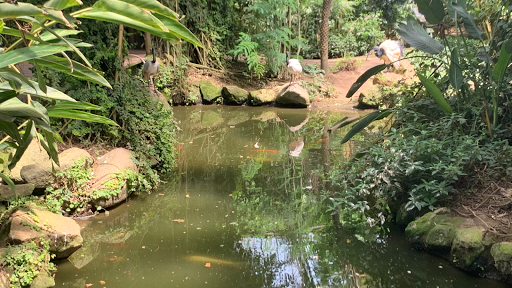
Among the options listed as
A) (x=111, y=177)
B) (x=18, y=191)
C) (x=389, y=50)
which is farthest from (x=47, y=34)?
(x=389, y=50)

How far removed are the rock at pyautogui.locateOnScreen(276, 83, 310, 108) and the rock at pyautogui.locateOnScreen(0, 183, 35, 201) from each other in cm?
760

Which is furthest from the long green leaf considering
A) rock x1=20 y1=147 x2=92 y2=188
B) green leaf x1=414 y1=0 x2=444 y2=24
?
green leaf x1=414 y1=0 x2=444 y2=24

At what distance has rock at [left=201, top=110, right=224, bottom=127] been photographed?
855cm

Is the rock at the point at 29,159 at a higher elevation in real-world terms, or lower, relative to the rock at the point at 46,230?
higher

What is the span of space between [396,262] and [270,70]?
30.9 ft

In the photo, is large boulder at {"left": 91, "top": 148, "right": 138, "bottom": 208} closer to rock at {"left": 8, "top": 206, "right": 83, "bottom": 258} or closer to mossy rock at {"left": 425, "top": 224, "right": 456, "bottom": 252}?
rock at {"left": 8, "top": 206, "right": 83, "bottom": 258}

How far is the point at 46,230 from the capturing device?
121 inches

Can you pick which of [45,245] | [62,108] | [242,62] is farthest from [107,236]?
[242,62]

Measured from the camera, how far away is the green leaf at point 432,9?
3.78 meters

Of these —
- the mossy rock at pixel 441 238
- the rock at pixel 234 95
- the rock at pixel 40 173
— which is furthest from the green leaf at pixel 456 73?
the rock at pixel 234 95

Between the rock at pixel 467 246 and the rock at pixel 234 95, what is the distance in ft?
27.0

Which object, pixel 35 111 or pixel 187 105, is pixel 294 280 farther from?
pixel 187 105

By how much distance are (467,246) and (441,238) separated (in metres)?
0.24

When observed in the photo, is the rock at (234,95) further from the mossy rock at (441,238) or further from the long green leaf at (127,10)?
the long green leaf at (127,10)
